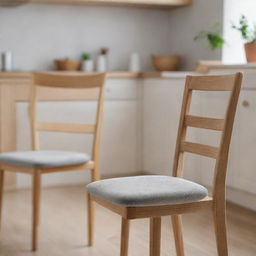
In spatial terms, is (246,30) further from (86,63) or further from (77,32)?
(77,32)

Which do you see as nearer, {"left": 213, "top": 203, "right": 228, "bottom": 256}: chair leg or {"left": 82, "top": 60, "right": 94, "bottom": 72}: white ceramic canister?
{"left": 213, "top": 203, "right": 228, "bottom": 256}: chair leg

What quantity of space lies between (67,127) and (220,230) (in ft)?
4.14

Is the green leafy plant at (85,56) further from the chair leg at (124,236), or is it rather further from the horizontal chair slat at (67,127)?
the chair leg at (124,236)

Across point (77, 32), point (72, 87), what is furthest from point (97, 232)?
point (77, 32)

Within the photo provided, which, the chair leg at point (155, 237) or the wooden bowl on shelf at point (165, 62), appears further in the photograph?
the wooden bowl on shelf at point (165, 62)

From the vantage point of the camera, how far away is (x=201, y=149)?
210 cm

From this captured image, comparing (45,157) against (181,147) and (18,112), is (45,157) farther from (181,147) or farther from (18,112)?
(18,112)

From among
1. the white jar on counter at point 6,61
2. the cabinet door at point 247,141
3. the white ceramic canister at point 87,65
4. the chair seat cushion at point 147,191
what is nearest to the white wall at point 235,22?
the cabinet door at point 247,141

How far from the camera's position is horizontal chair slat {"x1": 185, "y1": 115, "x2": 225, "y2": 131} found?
2.01 m

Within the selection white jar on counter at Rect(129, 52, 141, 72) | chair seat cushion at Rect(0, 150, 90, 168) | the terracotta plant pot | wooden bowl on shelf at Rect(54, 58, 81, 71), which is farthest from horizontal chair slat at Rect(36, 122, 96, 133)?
white jar on counter at Rect(129, 52, 141, 72)

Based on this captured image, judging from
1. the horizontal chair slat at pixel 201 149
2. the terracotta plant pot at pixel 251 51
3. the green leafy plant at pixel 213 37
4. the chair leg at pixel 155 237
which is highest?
the green leafy plant at pixel 213 37

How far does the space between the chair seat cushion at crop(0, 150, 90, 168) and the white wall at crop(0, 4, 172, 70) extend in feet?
6.09

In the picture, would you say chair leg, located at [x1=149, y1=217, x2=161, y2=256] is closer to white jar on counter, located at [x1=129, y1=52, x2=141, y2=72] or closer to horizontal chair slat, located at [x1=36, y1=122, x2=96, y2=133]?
horizontal chair slat, located at [x1=36, y1=122, x2=96, y2=133]

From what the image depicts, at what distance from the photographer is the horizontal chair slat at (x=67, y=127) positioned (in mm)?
2912
